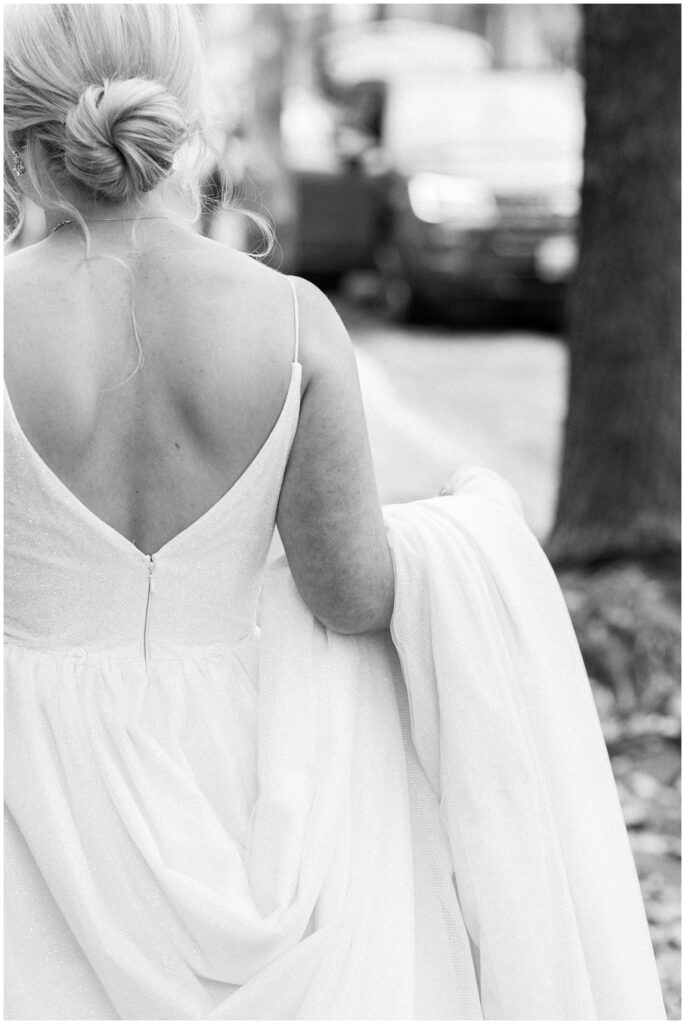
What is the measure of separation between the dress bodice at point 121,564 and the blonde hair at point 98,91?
35 cm

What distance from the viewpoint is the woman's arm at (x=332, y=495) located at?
188cm

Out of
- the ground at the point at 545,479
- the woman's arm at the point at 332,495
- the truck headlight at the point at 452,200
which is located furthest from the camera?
the truck headlight at the point at 452,200

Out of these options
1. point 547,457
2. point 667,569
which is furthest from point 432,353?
point 667,569

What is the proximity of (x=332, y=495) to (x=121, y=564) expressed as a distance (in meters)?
0.31

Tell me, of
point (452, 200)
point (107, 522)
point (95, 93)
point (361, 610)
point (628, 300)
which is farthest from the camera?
point (452, 200)

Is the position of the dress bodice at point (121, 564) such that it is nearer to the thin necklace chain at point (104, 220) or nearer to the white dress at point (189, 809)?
the white dress at point (189, 809)

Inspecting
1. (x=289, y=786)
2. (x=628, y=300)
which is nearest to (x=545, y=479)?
(x=628, y=300)

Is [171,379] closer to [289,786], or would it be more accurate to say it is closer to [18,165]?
[18,165]

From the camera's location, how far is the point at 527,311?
39.3ft

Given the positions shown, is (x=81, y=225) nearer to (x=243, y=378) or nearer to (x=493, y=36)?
(x=243, y=378)

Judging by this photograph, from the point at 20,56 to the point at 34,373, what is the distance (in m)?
0.41

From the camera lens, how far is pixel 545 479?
730cm

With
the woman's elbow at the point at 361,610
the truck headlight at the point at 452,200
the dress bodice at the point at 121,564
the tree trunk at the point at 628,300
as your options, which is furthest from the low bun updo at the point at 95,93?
the truck headlight at the point at 452,200

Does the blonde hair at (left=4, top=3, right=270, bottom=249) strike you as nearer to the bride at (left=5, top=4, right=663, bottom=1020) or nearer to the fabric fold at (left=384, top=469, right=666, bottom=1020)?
the bride at (left=5, top=4, right=663, bottom=1020)
